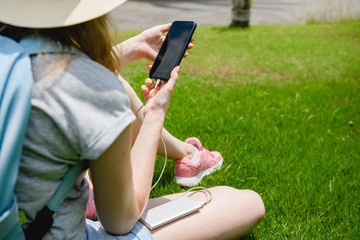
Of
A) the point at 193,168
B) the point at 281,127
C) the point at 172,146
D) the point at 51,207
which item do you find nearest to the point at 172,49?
the point at 172,146

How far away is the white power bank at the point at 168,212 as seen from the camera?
1.49m

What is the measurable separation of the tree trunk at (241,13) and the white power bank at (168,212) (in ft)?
23.6

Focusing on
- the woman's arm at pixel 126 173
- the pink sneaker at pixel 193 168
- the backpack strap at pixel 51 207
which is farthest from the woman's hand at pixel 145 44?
the backpack strap at pixel 51 207

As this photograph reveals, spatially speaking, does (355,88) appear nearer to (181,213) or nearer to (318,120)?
(318,120)

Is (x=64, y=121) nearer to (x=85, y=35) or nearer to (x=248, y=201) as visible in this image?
(x=85, y=35)

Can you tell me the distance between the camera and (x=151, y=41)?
2018mm

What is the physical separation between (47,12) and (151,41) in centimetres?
107

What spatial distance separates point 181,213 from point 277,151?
4.55ft

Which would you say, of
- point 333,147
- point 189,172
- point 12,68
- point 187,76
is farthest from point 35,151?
point 187,76

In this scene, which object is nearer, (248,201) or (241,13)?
(248,201)

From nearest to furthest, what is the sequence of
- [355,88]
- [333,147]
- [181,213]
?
[181,213] → [333,147] → [355,88]

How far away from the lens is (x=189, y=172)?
2.35m

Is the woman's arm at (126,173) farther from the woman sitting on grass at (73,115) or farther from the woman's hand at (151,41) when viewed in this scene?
the woman's hand at (151,41)

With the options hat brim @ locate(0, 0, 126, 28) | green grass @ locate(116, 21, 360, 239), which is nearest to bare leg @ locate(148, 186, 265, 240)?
green grass @ locate(116, 21, 360, 239)
